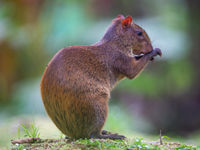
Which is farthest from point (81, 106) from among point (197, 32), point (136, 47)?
point (197, 32)

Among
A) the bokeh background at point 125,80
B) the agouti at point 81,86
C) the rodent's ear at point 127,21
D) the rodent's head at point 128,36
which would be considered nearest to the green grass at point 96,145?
the agouti at point 81,86

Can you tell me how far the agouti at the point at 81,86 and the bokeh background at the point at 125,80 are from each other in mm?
5527

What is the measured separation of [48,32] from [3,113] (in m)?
3.54

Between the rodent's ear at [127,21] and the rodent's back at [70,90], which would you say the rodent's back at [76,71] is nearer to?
the rodent's back at [70,90]

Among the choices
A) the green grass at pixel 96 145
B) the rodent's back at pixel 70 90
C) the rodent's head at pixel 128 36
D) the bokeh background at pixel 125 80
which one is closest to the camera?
the green grass at pixel 96 145

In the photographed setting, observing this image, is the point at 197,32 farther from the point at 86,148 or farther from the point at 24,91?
the point at 86,148

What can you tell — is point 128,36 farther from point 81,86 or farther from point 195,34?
point 195,34

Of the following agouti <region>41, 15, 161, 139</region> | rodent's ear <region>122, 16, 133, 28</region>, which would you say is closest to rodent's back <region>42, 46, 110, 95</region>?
agouti <region>41, 15, 161, 139</region>

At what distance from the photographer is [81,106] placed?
Result: 4.20 meters

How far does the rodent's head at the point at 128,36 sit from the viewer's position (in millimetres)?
5367

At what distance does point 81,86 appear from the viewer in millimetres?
4250

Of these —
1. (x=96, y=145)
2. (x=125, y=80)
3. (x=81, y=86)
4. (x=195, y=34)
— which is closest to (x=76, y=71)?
(x=81, y=86)

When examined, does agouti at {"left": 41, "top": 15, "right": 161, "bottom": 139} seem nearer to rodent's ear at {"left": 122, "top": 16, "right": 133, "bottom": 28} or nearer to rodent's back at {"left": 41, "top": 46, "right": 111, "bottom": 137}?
rodent's back at {"left": 41, "top": 46, "right": 111, "bottom": 137}

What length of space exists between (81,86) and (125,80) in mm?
7228
